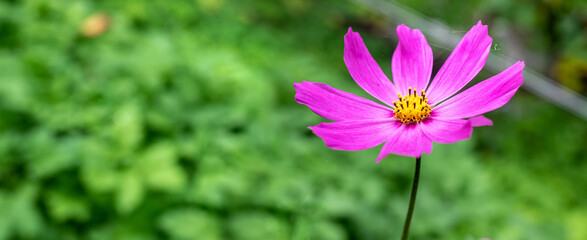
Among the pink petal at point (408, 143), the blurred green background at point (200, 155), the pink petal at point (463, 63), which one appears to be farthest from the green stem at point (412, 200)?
the blurred green background at point (200, 155)

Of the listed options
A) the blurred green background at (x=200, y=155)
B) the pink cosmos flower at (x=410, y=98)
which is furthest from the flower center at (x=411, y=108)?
the blurred green background at (x=200, y=155)

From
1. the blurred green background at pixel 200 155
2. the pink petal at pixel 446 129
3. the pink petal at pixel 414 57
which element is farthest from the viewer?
the blurred green background at pixel 200 155

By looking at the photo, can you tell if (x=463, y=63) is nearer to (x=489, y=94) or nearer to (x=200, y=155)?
(x=489, y=94)

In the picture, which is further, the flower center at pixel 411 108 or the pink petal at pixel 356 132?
the flower center at pixel 411 108

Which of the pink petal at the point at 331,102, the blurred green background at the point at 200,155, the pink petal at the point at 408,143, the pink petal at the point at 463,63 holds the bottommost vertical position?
the pink petal at the point at 408,143

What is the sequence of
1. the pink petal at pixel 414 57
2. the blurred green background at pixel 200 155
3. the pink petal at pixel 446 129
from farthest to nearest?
the blurred green background at pixel 200 155, the pink petal at pixel 414 57, the pink petal at pixel 446 129

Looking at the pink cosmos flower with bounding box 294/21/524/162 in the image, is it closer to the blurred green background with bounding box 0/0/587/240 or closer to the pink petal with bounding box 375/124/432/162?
the pink petal with bounding box 375/124/432/162

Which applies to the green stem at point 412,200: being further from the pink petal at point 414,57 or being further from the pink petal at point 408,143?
the pink petal at point 414,57

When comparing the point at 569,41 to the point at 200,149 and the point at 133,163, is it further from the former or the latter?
the point at 133,163

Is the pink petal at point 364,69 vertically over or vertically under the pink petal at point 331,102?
over
